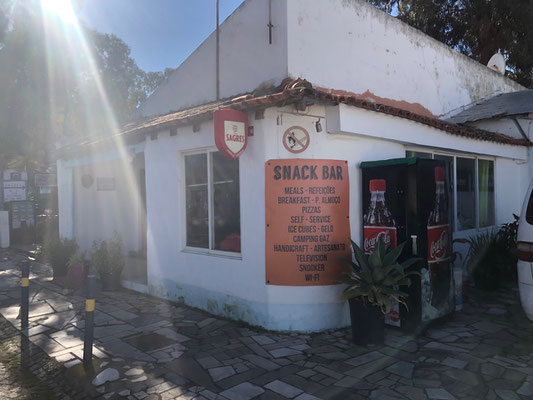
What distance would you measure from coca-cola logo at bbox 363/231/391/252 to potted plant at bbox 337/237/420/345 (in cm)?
48

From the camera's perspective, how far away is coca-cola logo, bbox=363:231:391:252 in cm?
545

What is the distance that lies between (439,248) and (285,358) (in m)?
2.61

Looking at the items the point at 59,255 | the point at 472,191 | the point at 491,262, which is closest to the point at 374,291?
the point at 491,262

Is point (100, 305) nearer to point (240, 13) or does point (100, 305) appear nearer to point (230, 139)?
point (230, 139)

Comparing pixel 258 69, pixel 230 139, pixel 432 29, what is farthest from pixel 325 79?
pixel 432 29

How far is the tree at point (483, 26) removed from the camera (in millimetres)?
15969

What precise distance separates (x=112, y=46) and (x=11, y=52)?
825cm

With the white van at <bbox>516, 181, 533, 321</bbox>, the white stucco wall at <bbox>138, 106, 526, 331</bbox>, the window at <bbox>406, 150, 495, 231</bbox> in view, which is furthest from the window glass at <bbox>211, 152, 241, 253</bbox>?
the window at <bbox>406, 150, 495, 231</bbox>

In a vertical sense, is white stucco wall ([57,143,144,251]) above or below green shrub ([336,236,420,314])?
above

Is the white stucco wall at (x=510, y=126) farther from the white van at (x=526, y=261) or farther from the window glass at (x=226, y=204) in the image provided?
the window glass at (x=226, y=204)

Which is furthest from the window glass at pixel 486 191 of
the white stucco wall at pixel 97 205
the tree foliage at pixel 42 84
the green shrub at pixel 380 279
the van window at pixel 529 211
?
the tree foliage at pixel 42 84

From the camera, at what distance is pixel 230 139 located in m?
5.20

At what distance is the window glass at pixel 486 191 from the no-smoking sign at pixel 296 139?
557 cm

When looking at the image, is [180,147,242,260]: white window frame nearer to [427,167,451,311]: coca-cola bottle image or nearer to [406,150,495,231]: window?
[427,167,451,311]: coca-cola bottle image
